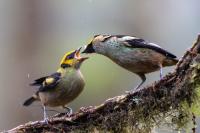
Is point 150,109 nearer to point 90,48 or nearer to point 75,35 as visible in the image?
point 90,48

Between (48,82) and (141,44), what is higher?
(141,44)

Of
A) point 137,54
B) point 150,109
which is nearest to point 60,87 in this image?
point 137,54

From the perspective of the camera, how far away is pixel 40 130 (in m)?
5.47

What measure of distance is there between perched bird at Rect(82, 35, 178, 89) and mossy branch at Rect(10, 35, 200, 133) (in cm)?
80

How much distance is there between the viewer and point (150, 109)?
16.6ft

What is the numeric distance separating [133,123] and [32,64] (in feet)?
23.3

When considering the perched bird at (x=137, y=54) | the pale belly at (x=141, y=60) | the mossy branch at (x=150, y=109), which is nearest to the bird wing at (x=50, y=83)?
the perched bird at (x=137, y=54)

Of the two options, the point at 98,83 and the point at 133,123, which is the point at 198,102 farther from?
the point at 98,83

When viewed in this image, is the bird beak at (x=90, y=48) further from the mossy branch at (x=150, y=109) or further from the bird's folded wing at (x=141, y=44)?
the mossy branch at (x=150, y=109)

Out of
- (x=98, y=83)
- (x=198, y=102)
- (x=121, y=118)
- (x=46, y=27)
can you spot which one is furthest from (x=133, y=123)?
(x=46, y=27)

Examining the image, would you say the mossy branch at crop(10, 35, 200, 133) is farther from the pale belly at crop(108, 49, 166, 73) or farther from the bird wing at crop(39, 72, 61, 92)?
the bird wing at crop(39, 72, 61, 92)

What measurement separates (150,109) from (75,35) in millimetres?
7898

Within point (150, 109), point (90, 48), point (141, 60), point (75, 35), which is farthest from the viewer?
point (75, 35)

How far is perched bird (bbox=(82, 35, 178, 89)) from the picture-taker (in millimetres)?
6012
